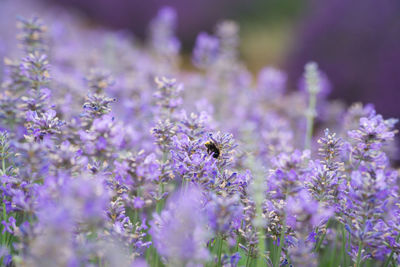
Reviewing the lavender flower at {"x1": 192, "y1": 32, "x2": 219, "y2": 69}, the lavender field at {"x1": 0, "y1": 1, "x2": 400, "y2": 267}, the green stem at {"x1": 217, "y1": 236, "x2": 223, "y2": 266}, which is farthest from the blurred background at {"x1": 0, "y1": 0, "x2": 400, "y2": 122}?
the green stem at {"x1": 217, "y1": 236, "x2": 223, "y2": 266}

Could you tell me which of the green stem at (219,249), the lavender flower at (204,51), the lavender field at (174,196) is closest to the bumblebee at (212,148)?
the lavender field at (174,196)

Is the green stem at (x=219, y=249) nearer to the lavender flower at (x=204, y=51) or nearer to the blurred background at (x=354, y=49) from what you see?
the lavender flower at (x=204, y=51)

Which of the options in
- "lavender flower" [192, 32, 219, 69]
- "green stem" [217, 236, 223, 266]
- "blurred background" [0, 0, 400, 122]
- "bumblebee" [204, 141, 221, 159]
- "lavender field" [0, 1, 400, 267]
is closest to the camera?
"lavender field" [0, 1, 400, 267]

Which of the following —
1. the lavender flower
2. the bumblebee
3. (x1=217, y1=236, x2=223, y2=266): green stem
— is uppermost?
the lavender flower

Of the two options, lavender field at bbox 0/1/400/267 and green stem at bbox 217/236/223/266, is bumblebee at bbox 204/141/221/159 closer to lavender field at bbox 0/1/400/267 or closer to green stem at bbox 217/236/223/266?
lavender field at bbox 0/1/400/267

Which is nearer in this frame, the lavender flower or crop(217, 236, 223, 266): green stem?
crop(217, 236, 223, 266): green stem

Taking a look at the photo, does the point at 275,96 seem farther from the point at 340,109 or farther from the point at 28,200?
the point at 28,200

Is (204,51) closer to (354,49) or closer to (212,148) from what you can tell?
(212,148)

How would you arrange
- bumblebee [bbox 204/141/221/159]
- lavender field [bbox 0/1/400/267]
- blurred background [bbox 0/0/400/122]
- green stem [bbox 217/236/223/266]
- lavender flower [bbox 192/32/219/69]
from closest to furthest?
lavender field [bbox 0/1/400/267] < green stem [bbox 217/236/223/266] < bumblebee [bbox 204/141/221/159] < lavender flower [bbox 192/32/219/69] < blurred background [bbox 0/0/400/122]

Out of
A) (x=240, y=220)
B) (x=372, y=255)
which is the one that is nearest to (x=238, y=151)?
(x=240, y=220)

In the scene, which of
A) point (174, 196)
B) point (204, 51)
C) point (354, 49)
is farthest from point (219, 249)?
point (354, 49)

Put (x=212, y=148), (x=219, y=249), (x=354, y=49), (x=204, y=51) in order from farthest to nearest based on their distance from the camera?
(x=354, y=49) < (x=204, y=51) < (x=212, y=148) < (x=219, y=249)
